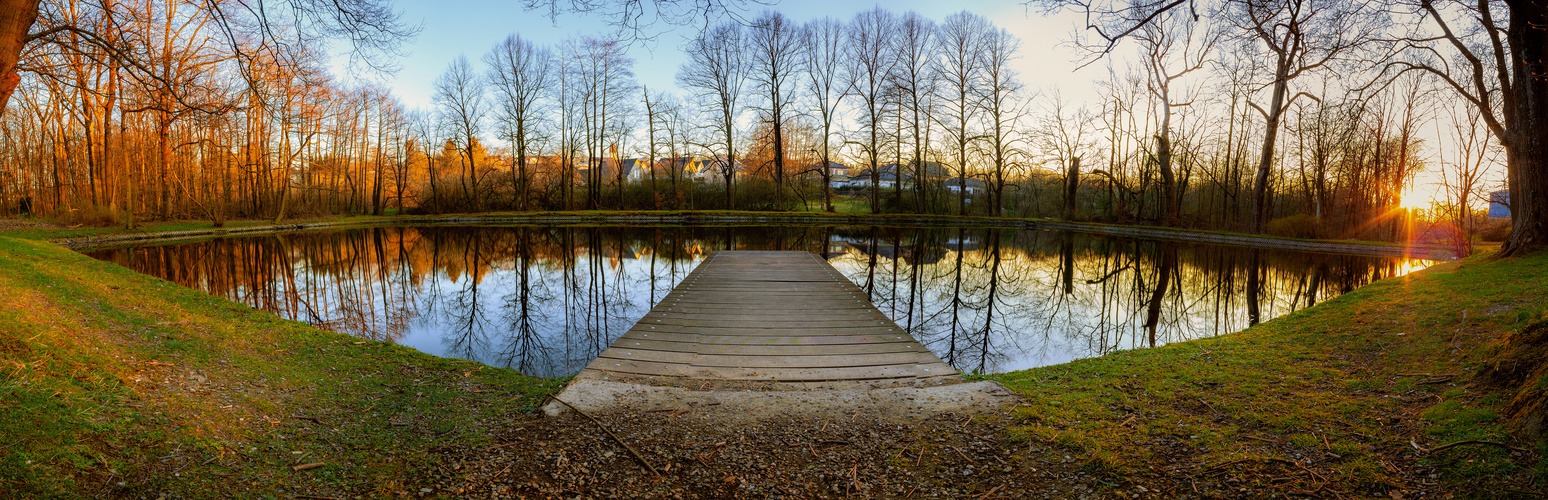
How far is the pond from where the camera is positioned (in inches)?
269

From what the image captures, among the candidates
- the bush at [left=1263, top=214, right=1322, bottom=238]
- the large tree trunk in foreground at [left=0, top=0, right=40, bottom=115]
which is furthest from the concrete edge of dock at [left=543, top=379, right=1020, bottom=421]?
the bush at [left=1263, top=214, right=1322, bottom=238]

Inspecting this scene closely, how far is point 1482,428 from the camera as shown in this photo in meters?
2.48

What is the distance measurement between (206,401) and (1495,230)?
102ft

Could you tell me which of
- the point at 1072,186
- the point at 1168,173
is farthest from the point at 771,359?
the point at 1072,186

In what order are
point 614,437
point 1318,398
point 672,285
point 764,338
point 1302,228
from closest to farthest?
point 614,437
point 1318,398
point 764,338
point 672,285
point 1302,228

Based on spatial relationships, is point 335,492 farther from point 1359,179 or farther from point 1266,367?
point 1359,179

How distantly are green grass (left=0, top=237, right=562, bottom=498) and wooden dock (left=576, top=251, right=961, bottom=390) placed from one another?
2.98 ft

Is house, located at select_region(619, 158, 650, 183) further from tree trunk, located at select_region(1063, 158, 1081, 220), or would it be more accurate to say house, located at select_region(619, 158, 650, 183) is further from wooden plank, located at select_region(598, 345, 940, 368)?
wooden plank, located at select_region(598, 345, 940, 368)

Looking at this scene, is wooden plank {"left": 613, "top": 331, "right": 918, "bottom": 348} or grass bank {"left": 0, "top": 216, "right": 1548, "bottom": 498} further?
wooden plank {"left": 613, "top": 331, "right": 918, "bottom": 348}

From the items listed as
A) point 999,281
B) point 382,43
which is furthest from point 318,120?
point 999,281

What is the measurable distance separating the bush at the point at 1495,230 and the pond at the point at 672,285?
8.63 m

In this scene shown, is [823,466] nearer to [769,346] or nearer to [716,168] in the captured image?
[769,346]

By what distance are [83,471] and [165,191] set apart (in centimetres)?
2537

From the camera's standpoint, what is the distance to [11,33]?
3.03m
